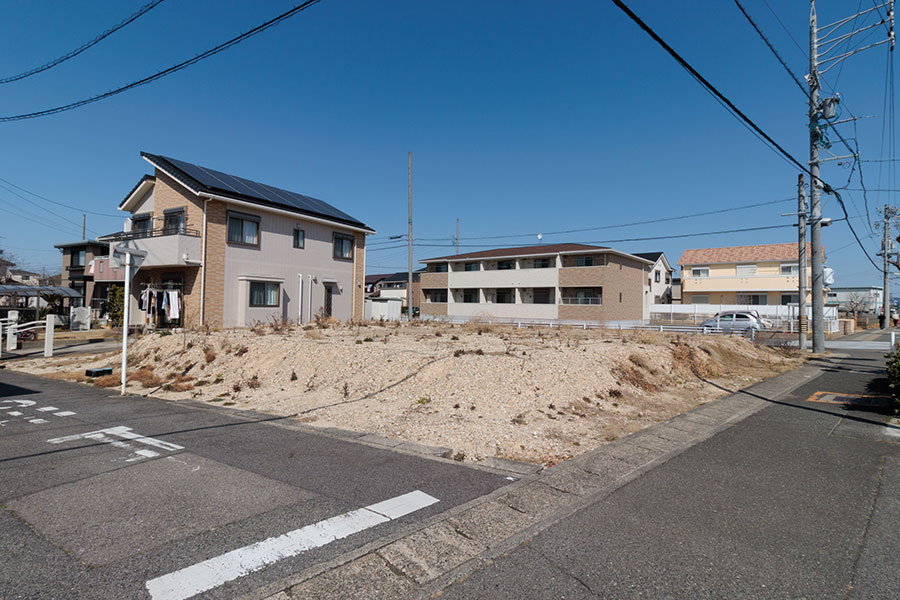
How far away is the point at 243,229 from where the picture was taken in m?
20.4

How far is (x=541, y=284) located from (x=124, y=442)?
31.5 meters

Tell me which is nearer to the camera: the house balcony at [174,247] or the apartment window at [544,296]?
the house balcony at [174,247]

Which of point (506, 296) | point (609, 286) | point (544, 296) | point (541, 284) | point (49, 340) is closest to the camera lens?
point (49, 340)

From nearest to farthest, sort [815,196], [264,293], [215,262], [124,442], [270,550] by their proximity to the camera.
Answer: [270,550] < [124,442] < [815,196] < [215,262] < [264,293]

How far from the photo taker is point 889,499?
13.7 ft

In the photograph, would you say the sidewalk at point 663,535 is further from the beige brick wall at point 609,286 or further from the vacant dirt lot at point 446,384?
the beige brick wall at point 609,286

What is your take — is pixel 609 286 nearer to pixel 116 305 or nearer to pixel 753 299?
pixel 753 299

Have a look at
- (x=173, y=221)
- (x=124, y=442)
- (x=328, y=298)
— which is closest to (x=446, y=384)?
(x=124, y=442)

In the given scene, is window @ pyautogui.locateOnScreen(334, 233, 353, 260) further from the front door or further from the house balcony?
the house balcony

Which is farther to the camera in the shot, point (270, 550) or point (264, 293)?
point (264, 293)

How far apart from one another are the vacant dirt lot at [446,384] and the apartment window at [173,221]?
754cm

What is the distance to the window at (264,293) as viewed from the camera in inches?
810

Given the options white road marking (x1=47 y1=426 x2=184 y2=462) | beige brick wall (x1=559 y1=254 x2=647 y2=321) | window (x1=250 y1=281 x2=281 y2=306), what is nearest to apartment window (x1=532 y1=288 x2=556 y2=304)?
beige brick wall (x1=559 y1=254 x2=647 y2=321)

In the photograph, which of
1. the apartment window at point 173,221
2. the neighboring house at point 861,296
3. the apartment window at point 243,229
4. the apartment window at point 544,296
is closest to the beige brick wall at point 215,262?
the apartment window at point 243,229
